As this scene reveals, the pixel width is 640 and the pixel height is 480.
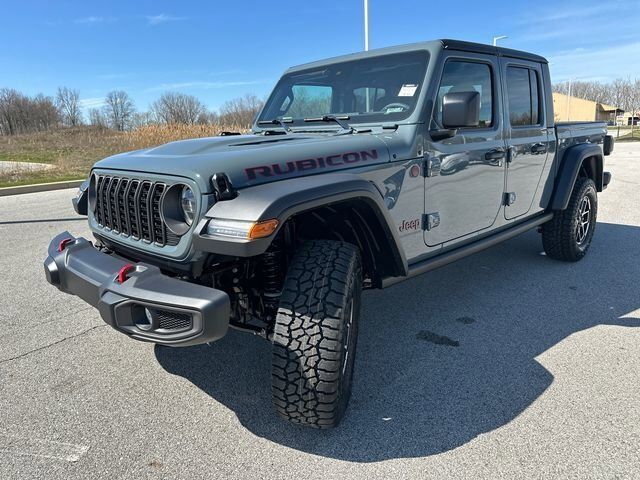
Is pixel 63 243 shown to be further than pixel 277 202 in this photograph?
Yes

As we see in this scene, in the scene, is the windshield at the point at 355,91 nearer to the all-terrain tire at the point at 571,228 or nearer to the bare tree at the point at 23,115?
the all-terrain tire at the point at 571,228

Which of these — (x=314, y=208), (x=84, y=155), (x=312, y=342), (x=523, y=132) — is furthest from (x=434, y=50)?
(x=84, y=155)

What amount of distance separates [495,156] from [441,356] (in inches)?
61.7

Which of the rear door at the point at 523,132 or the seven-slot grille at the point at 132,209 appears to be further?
the rear door at the point at 523,132

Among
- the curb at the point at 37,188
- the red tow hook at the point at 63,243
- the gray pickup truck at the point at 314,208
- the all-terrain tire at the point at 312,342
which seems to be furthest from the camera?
the curb at the point at 37,188

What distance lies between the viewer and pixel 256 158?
226cm

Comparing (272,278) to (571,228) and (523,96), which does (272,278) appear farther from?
(571,228)

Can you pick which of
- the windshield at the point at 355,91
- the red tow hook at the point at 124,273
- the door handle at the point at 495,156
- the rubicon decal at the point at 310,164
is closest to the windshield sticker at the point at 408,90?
the windshield at the point at 355,91

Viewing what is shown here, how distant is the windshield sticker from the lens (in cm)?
307

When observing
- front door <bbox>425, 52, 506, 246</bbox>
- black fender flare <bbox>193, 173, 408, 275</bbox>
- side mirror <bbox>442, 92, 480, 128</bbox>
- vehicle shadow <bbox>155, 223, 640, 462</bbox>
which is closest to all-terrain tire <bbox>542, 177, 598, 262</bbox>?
vehicle shadow <bbox>155, 223, 640, 462</bbox>

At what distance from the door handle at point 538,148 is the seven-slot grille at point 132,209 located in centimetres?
320

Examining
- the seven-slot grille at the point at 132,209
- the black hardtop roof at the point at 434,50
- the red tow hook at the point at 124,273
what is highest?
the black hardtop roof at the point at 434,50

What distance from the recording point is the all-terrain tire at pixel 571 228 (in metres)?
4.71

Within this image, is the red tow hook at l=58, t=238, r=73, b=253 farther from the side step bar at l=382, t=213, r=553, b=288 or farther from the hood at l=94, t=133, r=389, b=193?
the side step bar at l=382, t=213, r=553, b=288
